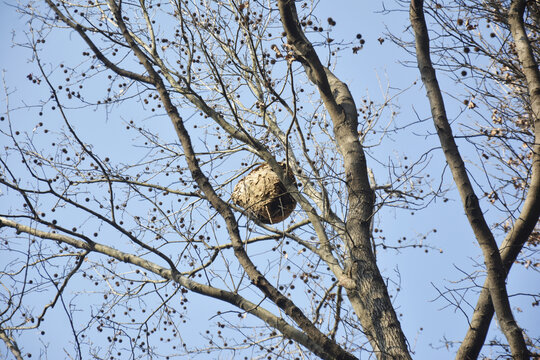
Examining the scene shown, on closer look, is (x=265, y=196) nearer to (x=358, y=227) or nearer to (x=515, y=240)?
(x=358, y=227)

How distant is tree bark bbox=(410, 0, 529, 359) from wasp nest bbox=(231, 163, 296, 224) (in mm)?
1629

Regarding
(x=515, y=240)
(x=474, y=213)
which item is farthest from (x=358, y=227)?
(x=515, y=240)

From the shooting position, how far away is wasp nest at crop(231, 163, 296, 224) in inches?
217

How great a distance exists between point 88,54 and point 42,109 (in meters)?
1.26

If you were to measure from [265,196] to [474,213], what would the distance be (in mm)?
2175

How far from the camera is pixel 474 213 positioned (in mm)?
3957

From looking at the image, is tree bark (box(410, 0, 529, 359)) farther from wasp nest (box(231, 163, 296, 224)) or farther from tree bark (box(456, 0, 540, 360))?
wasp nest (box(231, 163, 296, 224))

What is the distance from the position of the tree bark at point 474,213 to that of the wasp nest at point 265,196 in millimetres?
1629

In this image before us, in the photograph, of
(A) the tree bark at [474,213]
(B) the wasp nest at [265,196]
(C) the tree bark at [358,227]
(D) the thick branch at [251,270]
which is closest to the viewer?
(A) the tree bark at [474,213]

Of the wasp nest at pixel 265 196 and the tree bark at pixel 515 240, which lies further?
the wasp nest at pixel 265 196

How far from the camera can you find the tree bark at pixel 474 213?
12.2 feet

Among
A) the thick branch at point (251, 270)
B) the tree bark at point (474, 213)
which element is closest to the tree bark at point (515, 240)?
the tree bark at point (474, 213)

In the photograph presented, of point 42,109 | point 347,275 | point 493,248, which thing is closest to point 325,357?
point 347,275

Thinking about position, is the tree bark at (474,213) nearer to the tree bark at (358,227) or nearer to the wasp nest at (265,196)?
the tree bark at (358,227)
